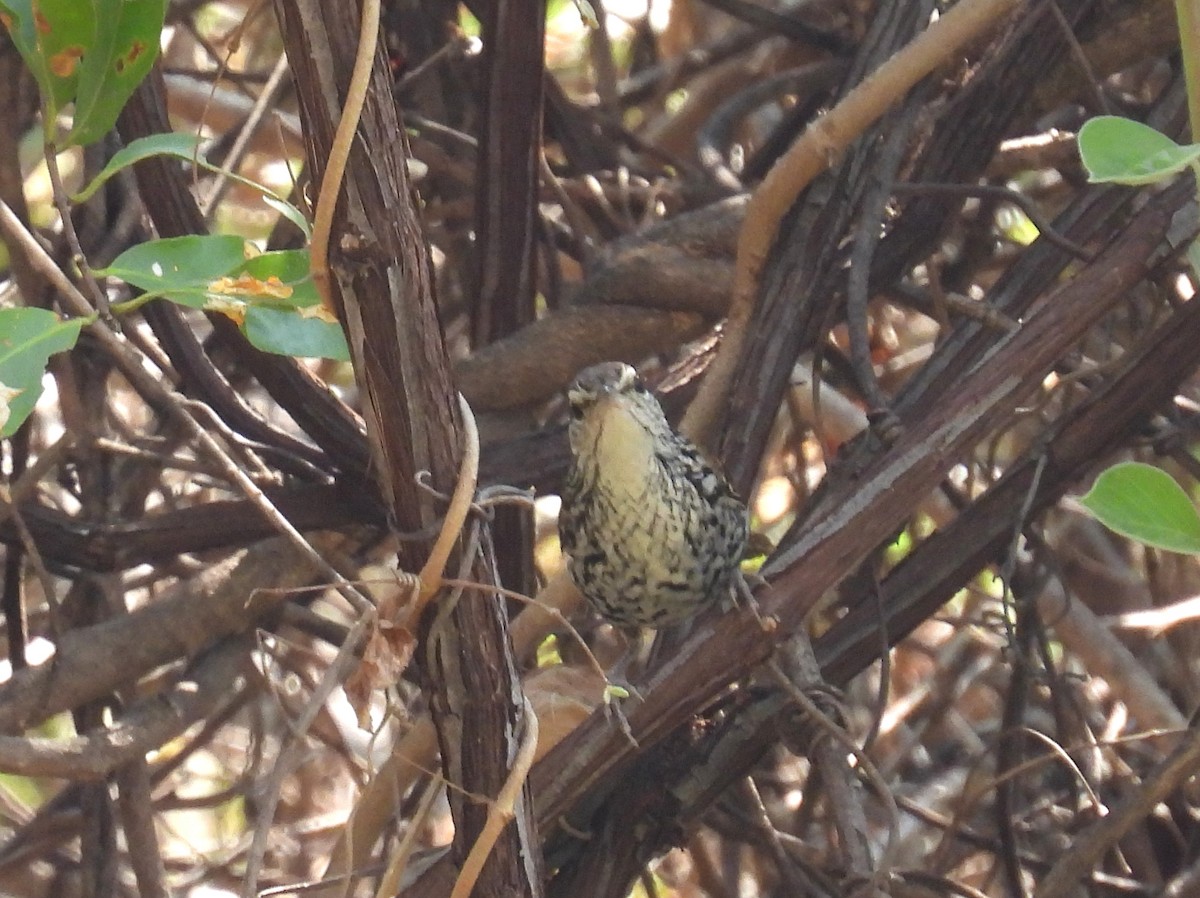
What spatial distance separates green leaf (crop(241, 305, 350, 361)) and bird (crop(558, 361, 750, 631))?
0.83 meters

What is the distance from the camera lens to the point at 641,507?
87.3 inches

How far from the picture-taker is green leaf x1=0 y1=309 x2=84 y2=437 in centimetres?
125

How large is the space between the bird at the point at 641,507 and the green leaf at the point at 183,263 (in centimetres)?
87

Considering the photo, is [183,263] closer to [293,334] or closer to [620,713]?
[293,334]

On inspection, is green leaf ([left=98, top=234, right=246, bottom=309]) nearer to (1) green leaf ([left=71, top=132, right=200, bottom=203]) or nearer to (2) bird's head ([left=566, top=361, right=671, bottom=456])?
(1) green leaf ([left=71, top=132, right=200, bottom=203])

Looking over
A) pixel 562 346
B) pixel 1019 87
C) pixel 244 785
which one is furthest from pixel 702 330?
pixel 244 785

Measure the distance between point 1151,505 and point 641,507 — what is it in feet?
3.05

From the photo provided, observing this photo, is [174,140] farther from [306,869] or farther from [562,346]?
[306,869]

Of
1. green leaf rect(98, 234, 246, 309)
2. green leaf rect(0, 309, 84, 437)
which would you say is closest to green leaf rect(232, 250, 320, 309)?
green leaf rect(98, 234, 246, 309)

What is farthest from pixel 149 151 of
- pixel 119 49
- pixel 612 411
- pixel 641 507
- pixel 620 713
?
pixel 641 507

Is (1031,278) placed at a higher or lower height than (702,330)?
lower

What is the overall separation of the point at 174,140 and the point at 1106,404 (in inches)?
49.3

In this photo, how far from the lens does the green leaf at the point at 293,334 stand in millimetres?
1328

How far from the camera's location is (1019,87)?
7.68ft
